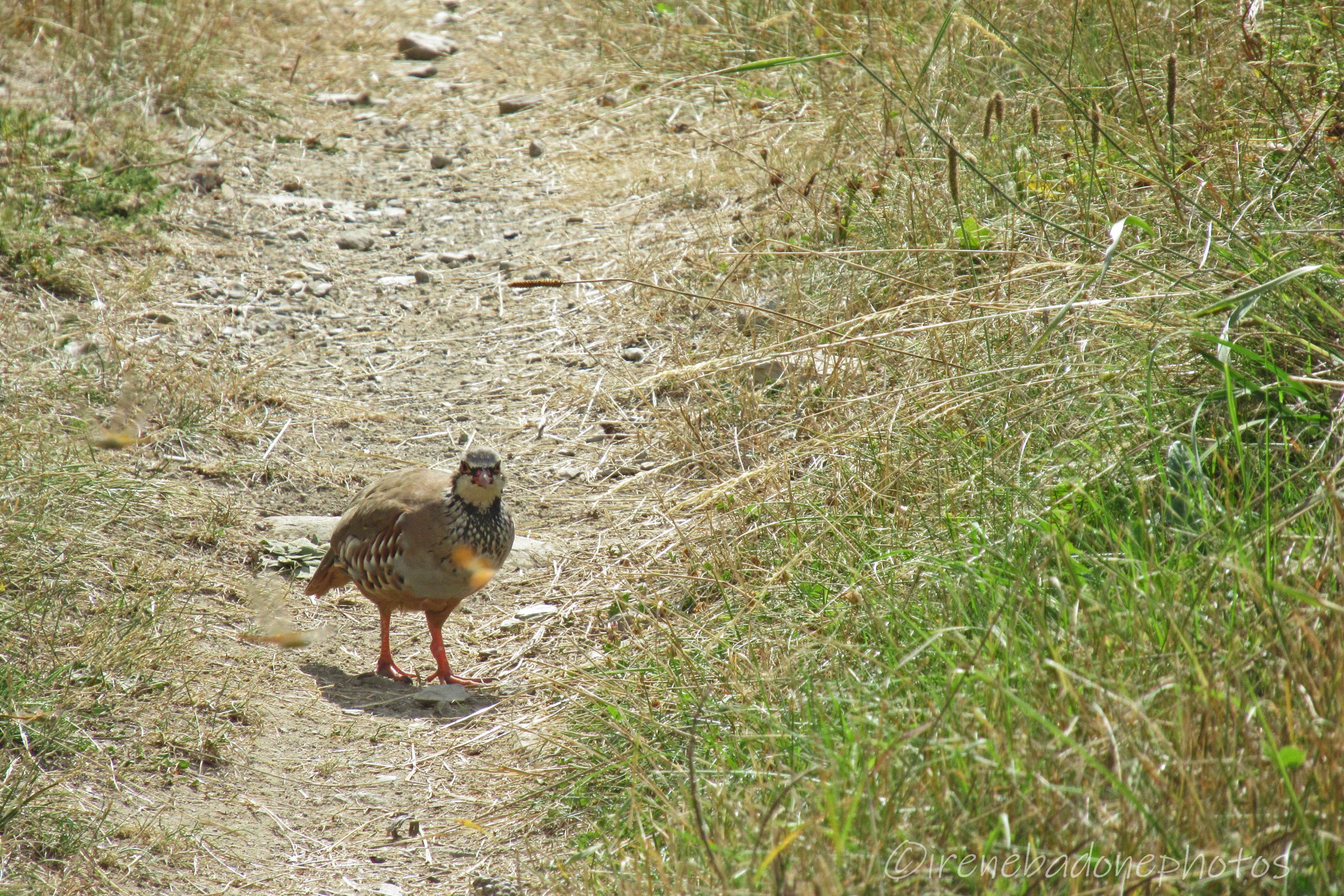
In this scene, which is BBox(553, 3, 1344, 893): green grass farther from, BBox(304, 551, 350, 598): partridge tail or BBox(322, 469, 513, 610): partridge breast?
BBox(304, 551, 350, 598): partridge tail

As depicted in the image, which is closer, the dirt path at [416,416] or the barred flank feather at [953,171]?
the dirt path at [416,416]

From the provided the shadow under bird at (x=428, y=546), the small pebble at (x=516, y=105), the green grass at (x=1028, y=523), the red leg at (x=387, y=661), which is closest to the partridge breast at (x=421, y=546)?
the shadow under bird at (x=428, y=546)

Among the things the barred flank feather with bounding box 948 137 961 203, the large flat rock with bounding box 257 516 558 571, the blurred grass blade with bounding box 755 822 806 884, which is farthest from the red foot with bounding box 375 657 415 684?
the barred flank feather with bounding box 948 137 961 203

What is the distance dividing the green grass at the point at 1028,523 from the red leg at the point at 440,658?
69cm

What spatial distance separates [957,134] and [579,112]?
12.4 ft

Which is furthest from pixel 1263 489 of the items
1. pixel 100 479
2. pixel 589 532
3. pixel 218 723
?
pixel 100 479

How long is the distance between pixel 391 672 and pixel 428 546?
0.57 m

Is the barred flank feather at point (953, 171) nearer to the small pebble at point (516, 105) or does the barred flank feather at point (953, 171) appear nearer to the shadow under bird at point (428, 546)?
the shadow under bird at point (428, 546)

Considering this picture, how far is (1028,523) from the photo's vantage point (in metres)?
2.84

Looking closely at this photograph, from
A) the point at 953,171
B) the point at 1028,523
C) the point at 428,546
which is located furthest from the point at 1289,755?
the point at 428,546

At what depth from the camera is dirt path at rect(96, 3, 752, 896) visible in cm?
317

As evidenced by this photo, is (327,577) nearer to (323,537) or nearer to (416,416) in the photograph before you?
(323,537)

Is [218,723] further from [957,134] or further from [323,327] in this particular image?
[957,134]

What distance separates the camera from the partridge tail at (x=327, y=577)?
4.32 metres
